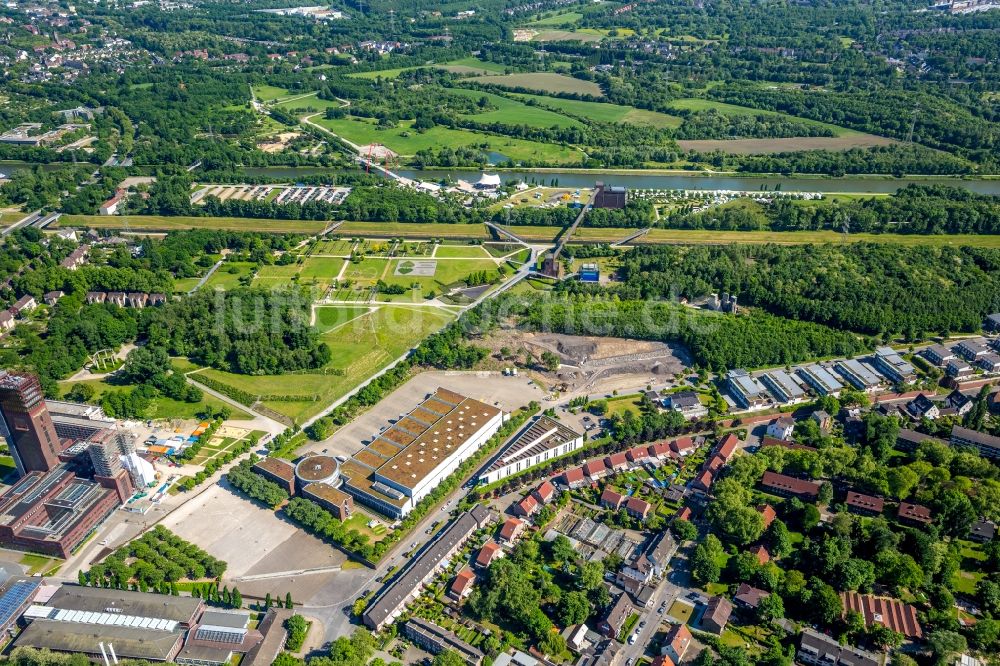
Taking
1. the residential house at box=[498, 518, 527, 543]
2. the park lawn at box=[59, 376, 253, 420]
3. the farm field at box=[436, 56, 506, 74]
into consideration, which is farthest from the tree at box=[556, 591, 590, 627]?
the farm field at box=[436, 56, 506, 74]

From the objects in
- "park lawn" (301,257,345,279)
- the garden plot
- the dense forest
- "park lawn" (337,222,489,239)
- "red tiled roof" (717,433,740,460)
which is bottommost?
"park lawn" (301,257,345,279)

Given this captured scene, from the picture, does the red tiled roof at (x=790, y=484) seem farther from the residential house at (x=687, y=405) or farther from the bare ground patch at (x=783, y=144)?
the bare ground patch at (x=783, y=144)

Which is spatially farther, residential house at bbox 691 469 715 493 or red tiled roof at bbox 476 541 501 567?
residential house at bbox 691 469 715 493

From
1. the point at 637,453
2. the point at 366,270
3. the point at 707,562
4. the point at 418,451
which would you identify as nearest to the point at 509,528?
the point at 418,451

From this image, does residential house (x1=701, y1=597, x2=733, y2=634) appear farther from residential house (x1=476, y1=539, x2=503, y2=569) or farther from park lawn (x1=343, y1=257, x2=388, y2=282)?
park lawn (x1=343, y1=257, x2=388, y2=282)

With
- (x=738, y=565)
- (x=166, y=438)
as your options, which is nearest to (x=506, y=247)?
(x=166, y=438)

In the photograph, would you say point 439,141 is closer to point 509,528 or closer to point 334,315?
point 334,315

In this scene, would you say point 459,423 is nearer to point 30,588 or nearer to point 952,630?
point 30,588
